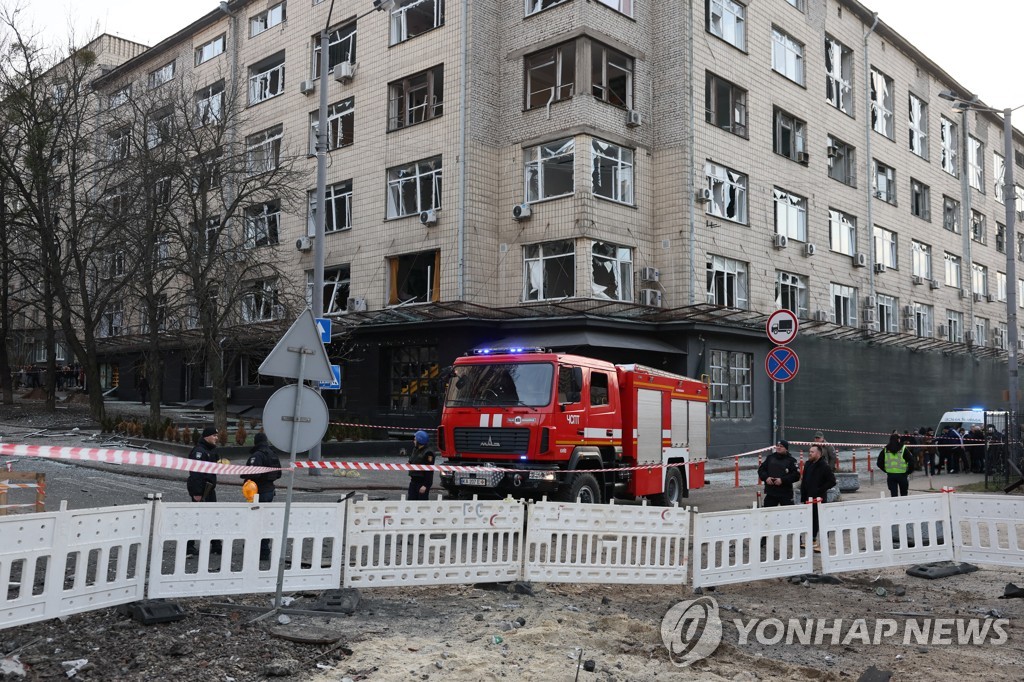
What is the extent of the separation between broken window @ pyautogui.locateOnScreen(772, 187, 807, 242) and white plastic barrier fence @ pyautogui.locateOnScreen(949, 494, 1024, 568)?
21441 mm

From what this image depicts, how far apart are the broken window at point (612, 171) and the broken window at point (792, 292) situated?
288 inches

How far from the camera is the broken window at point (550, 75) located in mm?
26609

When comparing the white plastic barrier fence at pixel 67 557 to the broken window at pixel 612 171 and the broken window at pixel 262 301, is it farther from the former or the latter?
the broken window at pixel 612 171

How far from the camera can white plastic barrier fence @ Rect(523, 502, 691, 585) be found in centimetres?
887

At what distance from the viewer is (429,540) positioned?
862 cm

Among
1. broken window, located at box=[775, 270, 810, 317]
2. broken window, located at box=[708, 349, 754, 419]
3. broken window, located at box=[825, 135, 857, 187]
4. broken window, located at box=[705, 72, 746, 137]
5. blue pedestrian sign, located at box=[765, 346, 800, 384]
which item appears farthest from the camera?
broken window, located at box=[825, 135, 857, 187]

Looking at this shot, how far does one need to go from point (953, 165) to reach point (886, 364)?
1508cm

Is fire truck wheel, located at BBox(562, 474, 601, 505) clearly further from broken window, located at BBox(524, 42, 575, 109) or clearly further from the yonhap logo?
broken window, located at BBox(524, 42, 575, 109)

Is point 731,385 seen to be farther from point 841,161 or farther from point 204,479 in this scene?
point 204,479

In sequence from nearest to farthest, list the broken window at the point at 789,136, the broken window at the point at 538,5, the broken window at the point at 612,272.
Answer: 1. the broken window at the point at 612,272
2. the broken window at the point at 538,5
3. the broken window at the point at 789,136

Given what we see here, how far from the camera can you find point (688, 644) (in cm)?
695

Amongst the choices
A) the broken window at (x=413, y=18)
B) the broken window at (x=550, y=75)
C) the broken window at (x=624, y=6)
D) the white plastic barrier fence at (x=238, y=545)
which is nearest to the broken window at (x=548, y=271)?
the broken window at (x=550, y=75)

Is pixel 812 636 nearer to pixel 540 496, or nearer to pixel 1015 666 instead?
pixel 1015 666

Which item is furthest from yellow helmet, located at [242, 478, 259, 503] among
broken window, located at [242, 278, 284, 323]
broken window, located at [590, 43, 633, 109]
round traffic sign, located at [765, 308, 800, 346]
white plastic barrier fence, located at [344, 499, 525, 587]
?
broken window, located at [590, 43, 633, 109]
